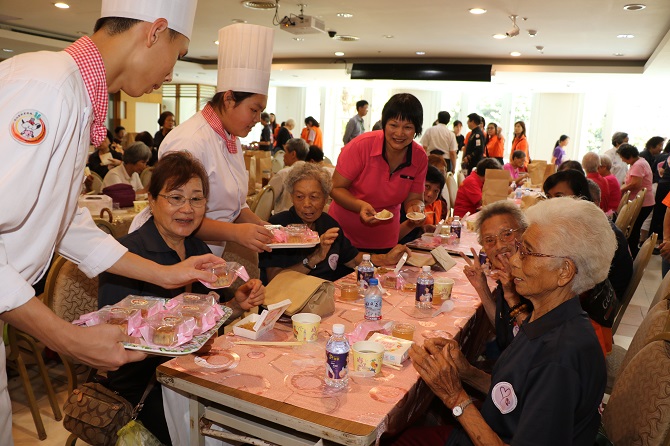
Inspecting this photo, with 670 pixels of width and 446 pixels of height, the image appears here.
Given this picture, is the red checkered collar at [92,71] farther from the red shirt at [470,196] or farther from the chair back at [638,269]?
the red shirt at [470,196]

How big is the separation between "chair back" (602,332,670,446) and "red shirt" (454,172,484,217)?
3940 millimetres

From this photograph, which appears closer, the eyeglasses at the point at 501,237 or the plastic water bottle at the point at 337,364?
the plastic water bottle at the point at 337,364

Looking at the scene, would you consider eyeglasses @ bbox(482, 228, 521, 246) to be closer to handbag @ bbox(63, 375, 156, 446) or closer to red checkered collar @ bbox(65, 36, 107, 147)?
handbag @ bbox(63, 375, 156, 446)

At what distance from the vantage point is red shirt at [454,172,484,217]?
5.69 metres

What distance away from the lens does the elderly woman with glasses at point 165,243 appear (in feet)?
6.57

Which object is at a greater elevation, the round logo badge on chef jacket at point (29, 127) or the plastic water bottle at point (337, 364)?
the round logo badge on chef jacket at point (29, 127)

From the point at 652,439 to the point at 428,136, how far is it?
926cm

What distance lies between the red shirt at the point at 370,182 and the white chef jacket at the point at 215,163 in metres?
0.91

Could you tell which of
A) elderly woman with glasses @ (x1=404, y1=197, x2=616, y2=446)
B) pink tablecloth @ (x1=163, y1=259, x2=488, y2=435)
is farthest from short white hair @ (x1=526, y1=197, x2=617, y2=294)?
pink tablecloth @ (x1=163, y1=259, x2=488, y2=435)

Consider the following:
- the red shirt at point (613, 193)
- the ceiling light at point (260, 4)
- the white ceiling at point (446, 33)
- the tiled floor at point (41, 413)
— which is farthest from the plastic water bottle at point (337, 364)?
the ceiling light at point (260, 4)

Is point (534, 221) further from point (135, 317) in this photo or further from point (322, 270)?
point (322, 270)

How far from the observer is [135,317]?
1.49 metres

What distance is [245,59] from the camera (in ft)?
9.41

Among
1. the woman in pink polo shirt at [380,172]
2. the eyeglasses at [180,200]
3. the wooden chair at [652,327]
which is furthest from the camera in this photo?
the woman in pink polo shirt at [380,172]
